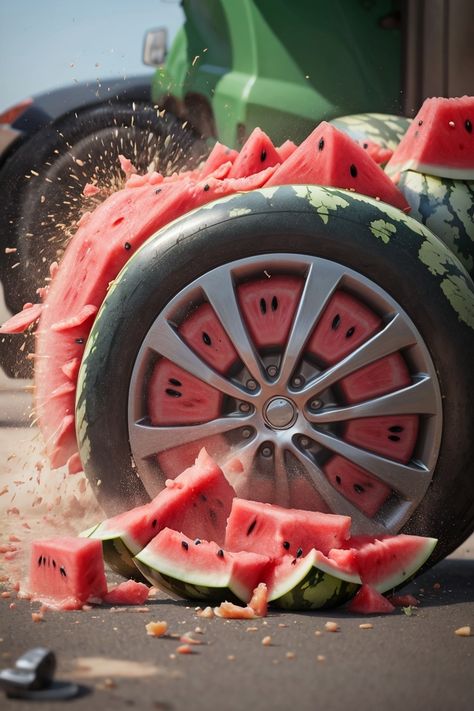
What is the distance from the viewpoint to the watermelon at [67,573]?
3.56m

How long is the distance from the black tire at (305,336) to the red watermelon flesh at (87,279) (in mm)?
158

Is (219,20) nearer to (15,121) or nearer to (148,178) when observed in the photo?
(15,121)

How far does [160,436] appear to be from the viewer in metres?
3.90

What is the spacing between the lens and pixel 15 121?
7.82 metres

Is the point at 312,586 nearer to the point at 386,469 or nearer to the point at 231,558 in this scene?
the point at 231,558

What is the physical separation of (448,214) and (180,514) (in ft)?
4.49

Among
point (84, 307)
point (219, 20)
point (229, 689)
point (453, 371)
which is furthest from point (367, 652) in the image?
point (219, 20)

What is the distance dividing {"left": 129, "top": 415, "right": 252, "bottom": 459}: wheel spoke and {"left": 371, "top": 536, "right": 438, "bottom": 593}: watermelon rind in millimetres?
671

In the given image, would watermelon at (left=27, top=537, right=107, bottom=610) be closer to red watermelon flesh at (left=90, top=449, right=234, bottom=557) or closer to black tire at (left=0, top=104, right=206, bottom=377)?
red watermelon flesh at (left=90, top=449, right=234, bottom=557)

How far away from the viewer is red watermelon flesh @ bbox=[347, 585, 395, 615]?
3604 mm

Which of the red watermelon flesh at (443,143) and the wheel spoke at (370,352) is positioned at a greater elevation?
the red watermelon flesh at (443,143)

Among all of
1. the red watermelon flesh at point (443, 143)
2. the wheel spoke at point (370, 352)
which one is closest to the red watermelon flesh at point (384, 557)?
the wheel spoke at point (370, 352)

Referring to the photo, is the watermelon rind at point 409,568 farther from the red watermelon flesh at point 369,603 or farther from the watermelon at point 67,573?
the watermelon at point 67,573

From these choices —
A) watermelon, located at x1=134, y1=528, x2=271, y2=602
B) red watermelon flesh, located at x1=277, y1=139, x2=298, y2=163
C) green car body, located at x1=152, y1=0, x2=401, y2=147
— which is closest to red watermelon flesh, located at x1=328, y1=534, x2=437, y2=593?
watermelon, located at x1=134, y1=528, x2=271, y2=602
